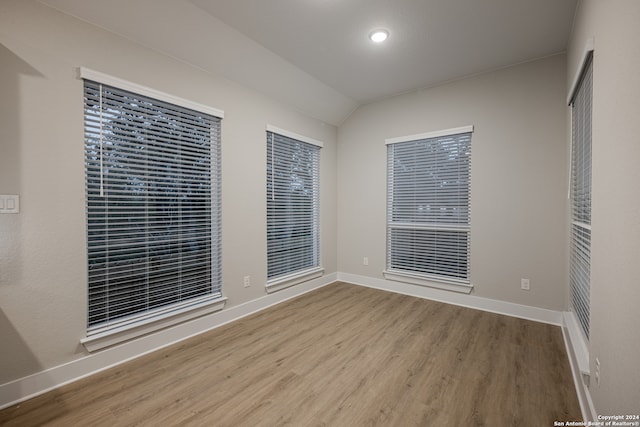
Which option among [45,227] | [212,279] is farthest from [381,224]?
[45,227]

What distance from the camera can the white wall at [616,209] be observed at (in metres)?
1.01

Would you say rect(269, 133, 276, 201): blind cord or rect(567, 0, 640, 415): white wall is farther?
rect(269, 133, 276, 201): blind cord

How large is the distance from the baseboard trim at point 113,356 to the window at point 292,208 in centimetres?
55

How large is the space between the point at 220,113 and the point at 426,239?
3.12 metres

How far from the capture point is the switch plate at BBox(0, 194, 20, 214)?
5.78 feet

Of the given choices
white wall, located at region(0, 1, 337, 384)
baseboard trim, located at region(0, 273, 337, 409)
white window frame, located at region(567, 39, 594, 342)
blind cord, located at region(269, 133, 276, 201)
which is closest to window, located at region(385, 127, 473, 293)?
white window frame, located at region(567, 39, 594, 342)

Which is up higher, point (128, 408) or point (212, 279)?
point (212, 279)

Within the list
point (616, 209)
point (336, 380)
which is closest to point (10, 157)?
point (336, 380)

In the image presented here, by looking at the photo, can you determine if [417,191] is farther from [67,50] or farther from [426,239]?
[67,50]

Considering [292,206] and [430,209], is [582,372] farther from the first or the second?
[292,206]

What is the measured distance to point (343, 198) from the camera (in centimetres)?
471

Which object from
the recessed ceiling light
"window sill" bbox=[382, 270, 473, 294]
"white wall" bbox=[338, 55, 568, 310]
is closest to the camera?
the recessed ceiling light

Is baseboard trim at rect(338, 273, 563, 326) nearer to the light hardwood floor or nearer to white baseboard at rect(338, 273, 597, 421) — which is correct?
white baseboard at rect(338, 273, 597, 421)

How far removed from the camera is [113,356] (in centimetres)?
221
